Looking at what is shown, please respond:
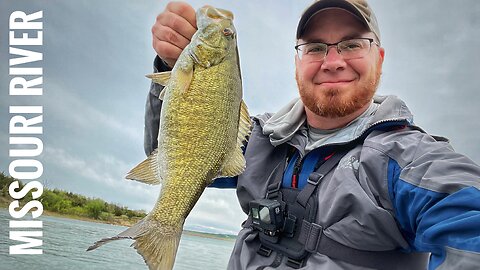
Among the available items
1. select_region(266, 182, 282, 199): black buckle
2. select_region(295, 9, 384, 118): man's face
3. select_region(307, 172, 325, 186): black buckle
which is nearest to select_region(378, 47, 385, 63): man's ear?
select_region(295, 9, 384, 118): man's face

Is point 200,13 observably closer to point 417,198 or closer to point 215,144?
point 215,144

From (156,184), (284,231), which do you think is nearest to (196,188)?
(156,184)

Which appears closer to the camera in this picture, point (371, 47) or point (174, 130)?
point (174, 130)

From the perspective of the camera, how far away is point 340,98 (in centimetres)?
343

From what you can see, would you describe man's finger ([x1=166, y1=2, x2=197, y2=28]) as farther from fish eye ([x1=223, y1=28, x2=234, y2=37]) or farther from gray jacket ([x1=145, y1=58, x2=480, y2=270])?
gray jacket ([x1=145, y1=58, x2=480, y2=270])

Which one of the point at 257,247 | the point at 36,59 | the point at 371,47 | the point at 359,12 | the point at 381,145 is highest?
the point at 36,59

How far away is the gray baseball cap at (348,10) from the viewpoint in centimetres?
345

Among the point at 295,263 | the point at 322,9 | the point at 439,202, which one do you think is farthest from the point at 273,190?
the point at 322,9

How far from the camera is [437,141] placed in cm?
270

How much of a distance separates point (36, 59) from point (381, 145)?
10.1 meters

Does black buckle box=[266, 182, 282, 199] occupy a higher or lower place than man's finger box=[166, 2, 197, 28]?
lower

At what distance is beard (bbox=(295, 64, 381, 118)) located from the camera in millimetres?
3438

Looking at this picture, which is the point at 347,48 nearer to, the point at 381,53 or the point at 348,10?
the point at 348,10

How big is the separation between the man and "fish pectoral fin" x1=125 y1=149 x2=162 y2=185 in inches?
30.1
